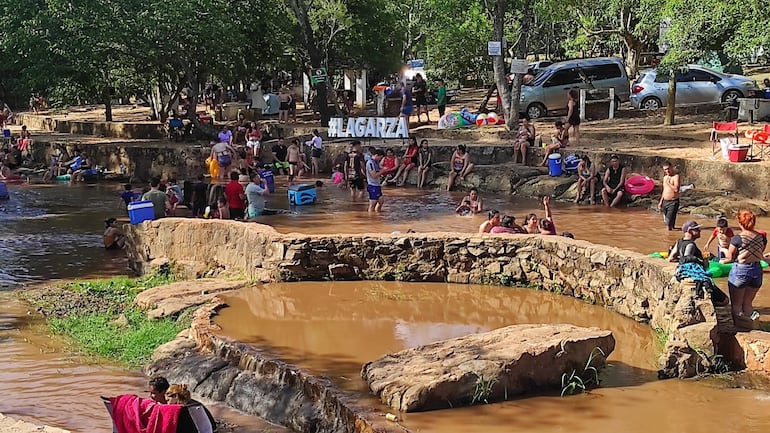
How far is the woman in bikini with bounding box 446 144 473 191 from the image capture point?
21.7 m

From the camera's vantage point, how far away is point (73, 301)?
1426 centimetres

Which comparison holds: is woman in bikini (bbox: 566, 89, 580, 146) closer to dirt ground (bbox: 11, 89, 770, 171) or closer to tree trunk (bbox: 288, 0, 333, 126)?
dirt ground (bbox: 11, 89, 770, 171)

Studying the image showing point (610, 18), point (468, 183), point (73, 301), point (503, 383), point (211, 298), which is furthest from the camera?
point (610, 18)

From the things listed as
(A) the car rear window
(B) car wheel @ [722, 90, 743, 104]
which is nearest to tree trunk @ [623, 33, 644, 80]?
(A) the car rear window

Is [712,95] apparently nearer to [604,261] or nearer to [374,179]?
[374,179]

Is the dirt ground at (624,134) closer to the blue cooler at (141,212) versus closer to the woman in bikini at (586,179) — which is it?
the woman in bikini at (586,179)

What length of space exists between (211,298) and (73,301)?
9.39 feet

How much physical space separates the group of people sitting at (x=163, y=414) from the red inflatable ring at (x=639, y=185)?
13.0 m

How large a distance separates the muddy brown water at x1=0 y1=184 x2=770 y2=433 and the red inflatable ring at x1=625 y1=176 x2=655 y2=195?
646mm

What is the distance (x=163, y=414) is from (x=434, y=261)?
22.2 feet

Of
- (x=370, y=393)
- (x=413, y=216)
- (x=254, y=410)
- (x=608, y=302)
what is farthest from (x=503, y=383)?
(x=413, y=216)

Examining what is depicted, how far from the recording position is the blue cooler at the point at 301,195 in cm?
1955

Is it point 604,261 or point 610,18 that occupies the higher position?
point 610,18

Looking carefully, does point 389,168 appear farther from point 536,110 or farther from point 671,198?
point 671,198
